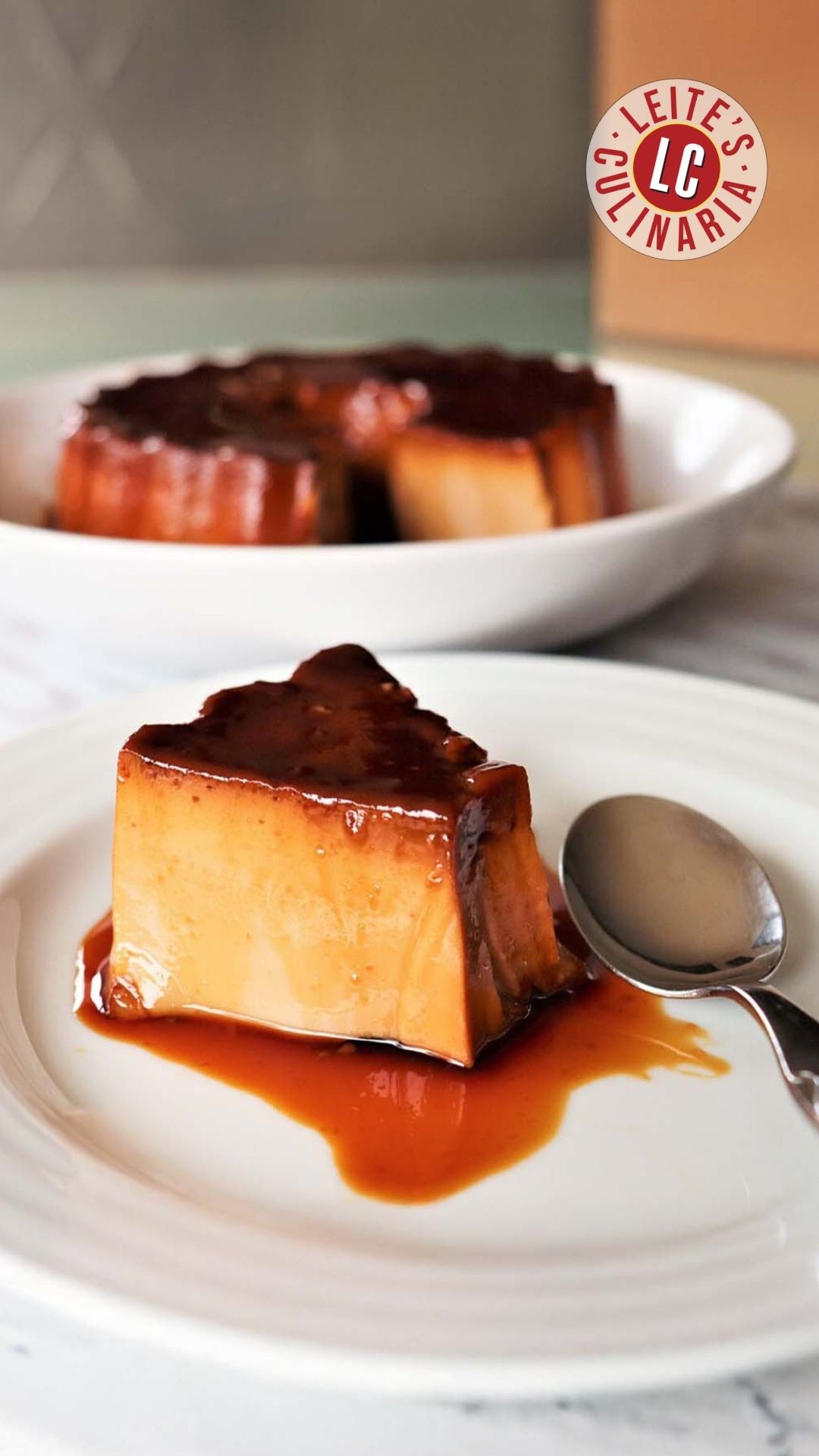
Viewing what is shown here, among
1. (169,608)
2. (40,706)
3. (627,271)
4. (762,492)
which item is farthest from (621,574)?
(627,271)

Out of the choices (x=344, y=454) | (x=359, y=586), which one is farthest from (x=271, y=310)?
(x=359, y=586)

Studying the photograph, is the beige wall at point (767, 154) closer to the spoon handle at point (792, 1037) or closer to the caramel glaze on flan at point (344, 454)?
the caramel glaze on flan at point (344, 454)

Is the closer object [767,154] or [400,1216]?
[400,1216]

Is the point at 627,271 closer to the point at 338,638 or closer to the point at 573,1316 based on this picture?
the point at 338,638

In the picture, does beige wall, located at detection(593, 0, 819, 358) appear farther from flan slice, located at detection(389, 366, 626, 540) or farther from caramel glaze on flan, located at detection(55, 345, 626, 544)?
flan slice, located at detection(389, 366, 626, 540)

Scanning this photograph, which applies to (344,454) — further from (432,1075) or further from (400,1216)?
(400,1216)
